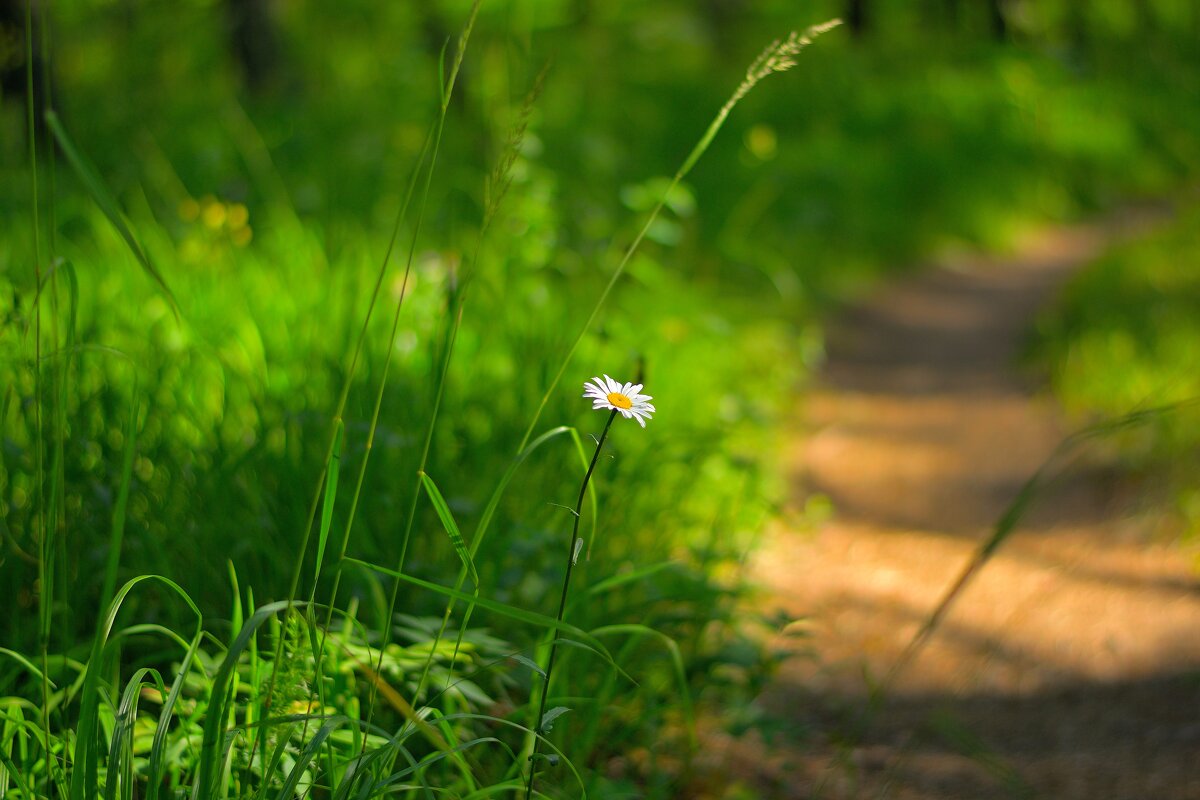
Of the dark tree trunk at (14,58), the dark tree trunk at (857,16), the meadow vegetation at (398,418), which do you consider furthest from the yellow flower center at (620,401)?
the dark tree trunk at (857,16)

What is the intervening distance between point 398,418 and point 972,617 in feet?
4.73

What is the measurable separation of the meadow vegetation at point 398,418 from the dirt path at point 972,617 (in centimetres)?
20

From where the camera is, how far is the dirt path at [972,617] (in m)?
1.86

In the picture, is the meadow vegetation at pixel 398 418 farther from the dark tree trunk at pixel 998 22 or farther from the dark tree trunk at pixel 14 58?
the dark tree trunk at pixel 998 22

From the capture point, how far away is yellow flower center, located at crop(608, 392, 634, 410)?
101cm

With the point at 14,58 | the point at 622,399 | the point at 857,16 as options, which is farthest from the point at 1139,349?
the point at 857,16

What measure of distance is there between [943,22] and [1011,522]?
18.9 meters

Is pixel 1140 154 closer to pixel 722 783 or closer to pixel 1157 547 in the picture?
pixel 1157 547

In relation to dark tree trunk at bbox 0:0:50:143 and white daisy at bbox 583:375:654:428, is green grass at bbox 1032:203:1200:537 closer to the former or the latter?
white daisy at bbox 583:375:654:428

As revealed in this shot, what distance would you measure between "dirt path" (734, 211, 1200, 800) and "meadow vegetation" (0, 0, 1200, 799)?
0.20m

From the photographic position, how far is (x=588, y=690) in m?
1.70

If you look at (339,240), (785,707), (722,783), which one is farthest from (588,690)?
(339,240)

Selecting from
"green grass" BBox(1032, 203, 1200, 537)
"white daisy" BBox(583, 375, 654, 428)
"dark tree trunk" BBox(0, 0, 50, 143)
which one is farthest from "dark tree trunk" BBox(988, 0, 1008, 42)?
"white daisy" BBox(583, 375, 654, 428)

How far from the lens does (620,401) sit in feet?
3.35
